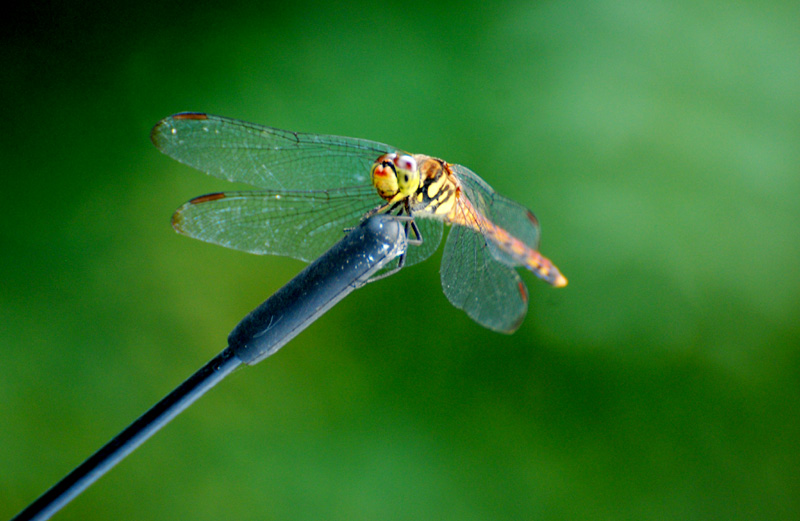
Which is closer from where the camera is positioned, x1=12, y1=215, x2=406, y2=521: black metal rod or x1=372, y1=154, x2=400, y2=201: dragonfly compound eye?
x1=12, y1=215, x2=406, y2=521: black metal rod

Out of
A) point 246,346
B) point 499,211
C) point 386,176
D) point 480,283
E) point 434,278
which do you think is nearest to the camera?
point 246,346

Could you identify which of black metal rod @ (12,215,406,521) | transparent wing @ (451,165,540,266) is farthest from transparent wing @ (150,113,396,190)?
black metal rod @ (12,215,406,521)

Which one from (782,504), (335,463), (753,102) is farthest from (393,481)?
(753,102)

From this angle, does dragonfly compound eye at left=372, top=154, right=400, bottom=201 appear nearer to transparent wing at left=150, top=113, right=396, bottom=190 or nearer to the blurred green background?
transparent wing at left=150, top=113, right=396, bottom=190

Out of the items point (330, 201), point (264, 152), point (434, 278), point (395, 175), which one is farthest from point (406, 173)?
point (434, 278)

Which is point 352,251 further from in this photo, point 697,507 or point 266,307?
point 697,507

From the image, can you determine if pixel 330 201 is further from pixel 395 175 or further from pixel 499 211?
pixel 499 211
